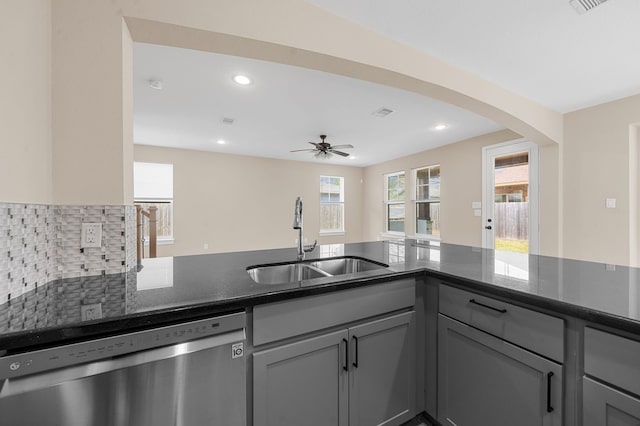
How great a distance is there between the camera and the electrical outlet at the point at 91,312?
2.45ft

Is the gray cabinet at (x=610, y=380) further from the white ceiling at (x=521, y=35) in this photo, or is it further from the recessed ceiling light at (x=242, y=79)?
the recessed ceiling light at (x=242, y=79)

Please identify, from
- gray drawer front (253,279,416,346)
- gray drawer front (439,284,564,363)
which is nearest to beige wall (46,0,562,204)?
gray drawer front (253,279,416,346)

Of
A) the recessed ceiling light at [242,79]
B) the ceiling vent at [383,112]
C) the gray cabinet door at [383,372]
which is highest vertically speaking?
the ceiling vent at [383,112]

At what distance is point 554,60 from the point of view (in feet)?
7.61

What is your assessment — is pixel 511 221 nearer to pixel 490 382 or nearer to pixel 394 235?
pixel 394 235

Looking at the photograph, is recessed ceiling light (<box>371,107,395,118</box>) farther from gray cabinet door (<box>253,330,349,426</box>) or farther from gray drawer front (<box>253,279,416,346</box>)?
gray cabinet door (<box>253,330,349,426</box>)

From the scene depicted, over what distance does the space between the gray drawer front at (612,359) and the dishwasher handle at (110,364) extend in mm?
1133

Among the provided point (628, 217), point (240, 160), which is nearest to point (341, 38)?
point (628, 217)

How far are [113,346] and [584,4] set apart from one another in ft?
9.88

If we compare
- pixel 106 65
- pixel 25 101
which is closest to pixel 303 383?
pixel 25 101

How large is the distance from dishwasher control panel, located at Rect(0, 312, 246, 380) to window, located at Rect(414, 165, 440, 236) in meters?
5.55

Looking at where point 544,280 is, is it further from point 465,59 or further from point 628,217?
point 628,217

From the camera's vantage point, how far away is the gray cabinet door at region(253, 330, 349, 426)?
995 mm

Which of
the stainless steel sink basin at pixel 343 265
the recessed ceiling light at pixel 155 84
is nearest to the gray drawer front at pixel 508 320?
the stainless steel sink basin at pixel 343 265
